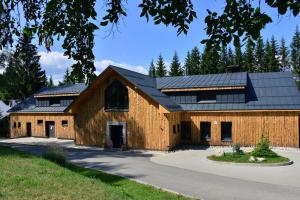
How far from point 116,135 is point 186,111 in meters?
6.03

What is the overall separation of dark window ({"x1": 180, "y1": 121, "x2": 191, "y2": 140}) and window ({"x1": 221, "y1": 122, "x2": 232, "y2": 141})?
2798 mm

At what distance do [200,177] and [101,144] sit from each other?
1436cm

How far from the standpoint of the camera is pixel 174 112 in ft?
86.9

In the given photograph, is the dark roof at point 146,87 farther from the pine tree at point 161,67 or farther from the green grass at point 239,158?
the pine tree at point 161,67

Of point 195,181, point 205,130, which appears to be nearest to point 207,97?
point 205,130

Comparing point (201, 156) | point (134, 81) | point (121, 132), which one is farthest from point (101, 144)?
point (201, 156)

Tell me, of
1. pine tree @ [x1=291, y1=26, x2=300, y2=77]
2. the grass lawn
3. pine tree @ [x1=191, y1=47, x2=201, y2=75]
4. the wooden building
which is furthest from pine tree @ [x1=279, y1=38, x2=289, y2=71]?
the grass lawn

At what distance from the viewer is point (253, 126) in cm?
2694

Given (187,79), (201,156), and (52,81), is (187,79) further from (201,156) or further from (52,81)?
(52,81)

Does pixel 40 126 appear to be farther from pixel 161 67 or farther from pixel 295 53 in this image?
pixel 295 53

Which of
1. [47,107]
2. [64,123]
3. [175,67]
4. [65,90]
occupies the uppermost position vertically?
[175,67]

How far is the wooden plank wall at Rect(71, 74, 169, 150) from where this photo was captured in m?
26.3

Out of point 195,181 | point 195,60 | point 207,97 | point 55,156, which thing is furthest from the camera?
point 195,60

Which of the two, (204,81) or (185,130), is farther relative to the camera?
(204,81)
